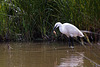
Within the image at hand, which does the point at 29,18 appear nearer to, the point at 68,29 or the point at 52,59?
the point at 68,29

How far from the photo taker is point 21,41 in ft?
27.8

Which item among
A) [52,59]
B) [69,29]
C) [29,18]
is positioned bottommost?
[52,59]

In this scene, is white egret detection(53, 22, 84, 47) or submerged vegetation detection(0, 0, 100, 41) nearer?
white egret detection(53, 22, 84, 47)

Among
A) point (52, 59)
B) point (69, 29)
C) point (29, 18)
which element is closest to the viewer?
point (52, 59)

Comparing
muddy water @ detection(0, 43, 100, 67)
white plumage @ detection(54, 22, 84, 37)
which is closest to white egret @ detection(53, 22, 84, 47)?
white plumage @ detection(54, 22, 84, 37)

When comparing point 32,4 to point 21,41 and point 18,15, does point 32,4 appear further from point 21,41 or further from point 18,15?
point 21,41

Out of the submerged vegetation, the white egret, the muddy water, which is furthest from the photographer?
the submerged vegetation

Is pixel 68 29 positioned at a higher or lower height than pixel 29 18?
lower

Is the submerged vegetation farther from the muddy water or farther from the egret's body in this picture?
the muddy water

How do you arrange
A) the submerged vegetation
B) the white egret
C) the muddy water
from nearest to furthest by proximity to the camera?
the muddy water
the white egret
the submerged vegetation

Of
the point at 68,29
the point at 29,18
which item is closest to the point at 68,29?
the point at 68,29

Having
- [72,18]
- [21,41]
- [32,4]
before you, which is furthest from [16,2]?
[72,18]

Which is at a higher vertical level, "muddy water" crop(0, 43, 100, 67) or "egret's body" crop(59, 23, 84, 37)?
"egret's body" crop(59, 23, 84, 37)

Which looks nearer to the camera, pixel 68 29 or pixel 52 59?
pixel 52 59
